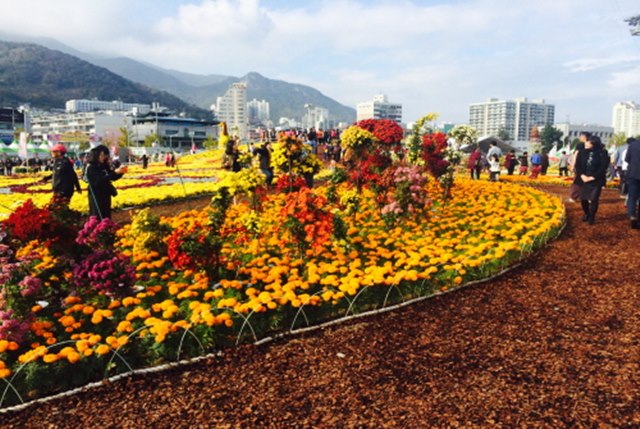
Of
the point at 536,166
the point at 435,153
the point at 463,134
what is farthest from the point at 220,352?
the point at 536,166

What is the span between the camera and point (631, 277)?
652 cm

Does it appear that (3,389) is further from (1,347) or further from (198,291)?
(198,291)

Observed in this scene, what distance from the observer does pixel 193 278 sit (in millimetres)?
6418

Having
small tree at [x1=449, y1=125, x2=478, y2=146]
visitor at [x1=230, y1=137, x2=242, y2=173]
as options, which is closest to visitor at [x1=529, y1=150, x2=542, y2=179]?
small tree at [x1=449, y1=125, x2=478, y2=146]

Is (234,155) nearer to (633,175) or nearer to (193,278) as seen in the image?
(193,278)

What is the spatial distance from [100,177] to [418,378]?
6372 millimetres

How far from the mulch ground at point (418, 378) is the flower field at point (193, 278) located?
0.97 feet

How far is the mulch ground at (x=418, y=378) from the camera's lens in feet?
11.1

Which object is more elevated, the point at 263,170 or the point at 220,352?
the point at 263,170

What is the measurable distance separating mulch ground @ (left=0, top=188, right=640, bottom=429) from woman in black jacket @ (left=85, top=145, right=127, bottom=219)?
15.3 ft

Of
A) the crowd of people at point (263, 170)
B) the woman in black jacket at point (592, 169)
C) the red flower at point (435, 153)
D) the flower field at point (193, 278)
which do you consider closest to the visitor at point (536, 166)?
the crowd of people at point (263, 170)

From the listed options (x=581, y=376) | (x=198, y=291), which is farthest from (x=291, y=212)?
(x=581, y=376)

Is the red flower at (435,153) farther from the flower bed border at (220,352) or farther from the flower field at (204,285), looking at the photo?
the flower bed border at (220,352)

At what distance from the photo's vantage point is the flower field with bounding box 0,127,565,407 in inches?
167
